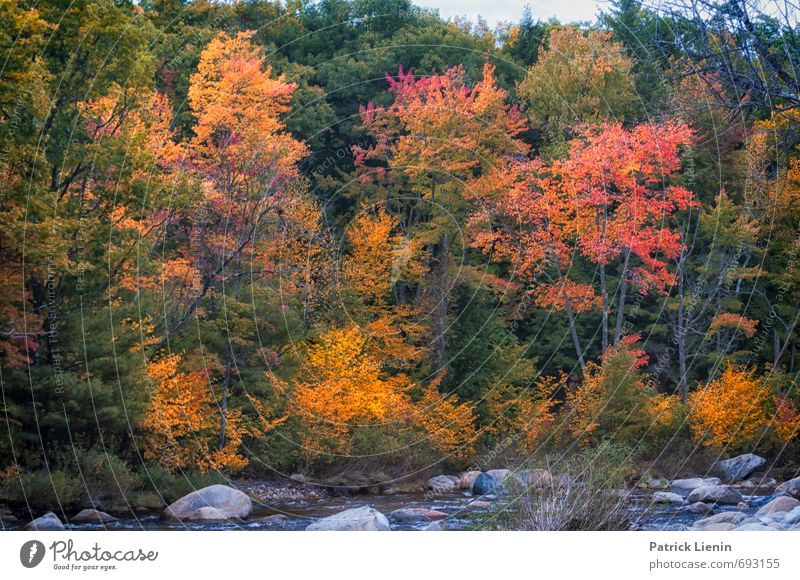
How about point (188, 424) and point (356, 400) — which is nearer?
point (188, 424)

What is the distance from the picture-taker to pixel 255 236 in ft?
86.3

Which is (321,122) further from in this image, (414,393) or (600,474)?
(600,474)

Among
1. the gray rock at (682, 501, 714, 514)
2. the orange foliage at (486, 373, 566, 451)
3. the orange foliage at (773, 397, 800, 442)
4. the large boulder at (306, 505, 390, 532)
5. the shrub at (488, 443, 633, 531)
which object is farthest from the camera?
the orange foliage at (486, 373, 566, 451)

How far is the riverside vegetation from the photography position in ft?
59.2

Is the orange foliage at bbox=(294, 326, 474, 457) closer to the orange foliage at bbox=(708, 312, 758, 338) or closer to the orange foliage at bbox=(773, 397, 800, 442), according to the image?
the orange foliage at bbox=(708, 312, 758, 338)

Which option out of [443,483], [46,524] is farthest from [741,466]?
[46,524]

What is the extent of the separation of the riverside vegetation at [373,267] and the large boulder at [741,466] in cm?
16

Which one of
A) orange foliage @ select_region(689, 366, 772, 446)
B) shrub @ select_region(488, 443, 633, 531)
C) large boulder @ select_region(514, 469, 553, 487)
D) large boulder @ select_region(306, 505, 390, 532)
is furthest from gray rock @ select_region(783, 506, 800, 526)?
orange foliage @ select_region(689, 366, 772, 446)

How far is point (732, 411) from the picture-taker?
2644cm

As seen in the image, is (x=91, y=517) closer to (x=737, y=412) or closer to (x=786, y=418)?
(x=737, y=412)

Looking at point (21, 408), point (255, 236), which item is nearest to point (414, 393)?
point (255, 236)

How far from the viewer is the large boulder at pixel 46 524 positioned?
1560 centimetres

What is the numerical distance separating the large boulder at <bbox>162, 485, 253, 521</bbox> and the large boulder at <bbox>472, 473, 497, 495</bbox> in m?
6.40

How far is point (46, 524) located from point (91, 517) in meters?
1.78
